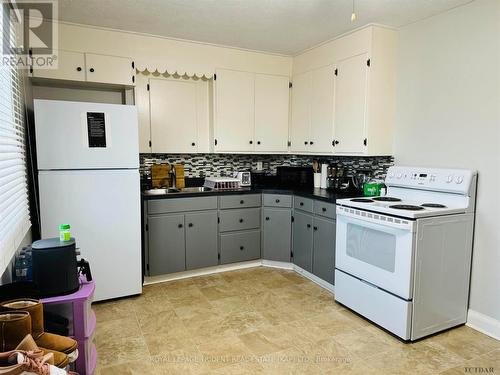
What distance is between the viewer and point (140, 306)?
292 centimetres

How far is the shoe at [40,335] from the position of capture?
4.47 feet

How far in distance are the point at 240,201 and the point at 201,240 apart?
0.58m

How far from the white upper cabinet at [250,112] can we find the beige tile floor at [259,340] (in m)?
1.67

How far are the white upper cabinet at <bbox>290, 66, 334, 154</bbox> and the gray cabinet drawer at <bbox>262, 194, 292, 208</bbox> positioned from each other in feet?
1.95

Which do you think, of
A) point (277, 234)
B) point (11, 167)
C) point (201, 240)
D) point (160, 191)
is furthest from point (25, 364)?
point (277, 234)

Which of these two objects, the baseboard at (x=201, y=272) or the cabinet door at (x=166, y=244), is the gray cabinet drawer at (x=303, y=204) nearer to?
the baseboard at (x=201, y=272)

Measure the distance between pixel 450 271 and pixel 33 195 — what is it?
3.27 metres

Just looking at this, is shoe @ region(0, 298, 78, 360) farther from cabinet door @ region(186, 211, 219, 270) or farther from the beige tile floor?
cabinet door @ region(186, 211, 219, 270)

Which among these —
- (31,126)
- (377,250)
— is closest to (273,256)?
(377,250)

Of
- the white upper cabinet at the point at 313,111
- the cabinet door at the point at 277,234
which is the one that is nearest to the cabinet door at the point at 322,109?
the white upper cabinet at the point at 313,111

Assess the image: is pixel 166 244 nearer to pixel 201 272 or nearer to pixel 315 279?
pixel 201 272

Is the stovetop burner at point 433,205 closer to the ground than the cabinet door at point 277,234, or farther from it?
farther from it

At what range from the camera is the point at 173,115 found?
3.71 m

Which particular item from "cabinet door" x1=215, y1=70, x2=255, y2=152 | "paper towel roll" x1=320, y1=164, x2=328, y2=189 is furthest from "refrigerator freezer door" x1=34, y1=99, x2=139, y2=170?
"paper towel roll" x1=320, y1=164, x2=328, y2=189
